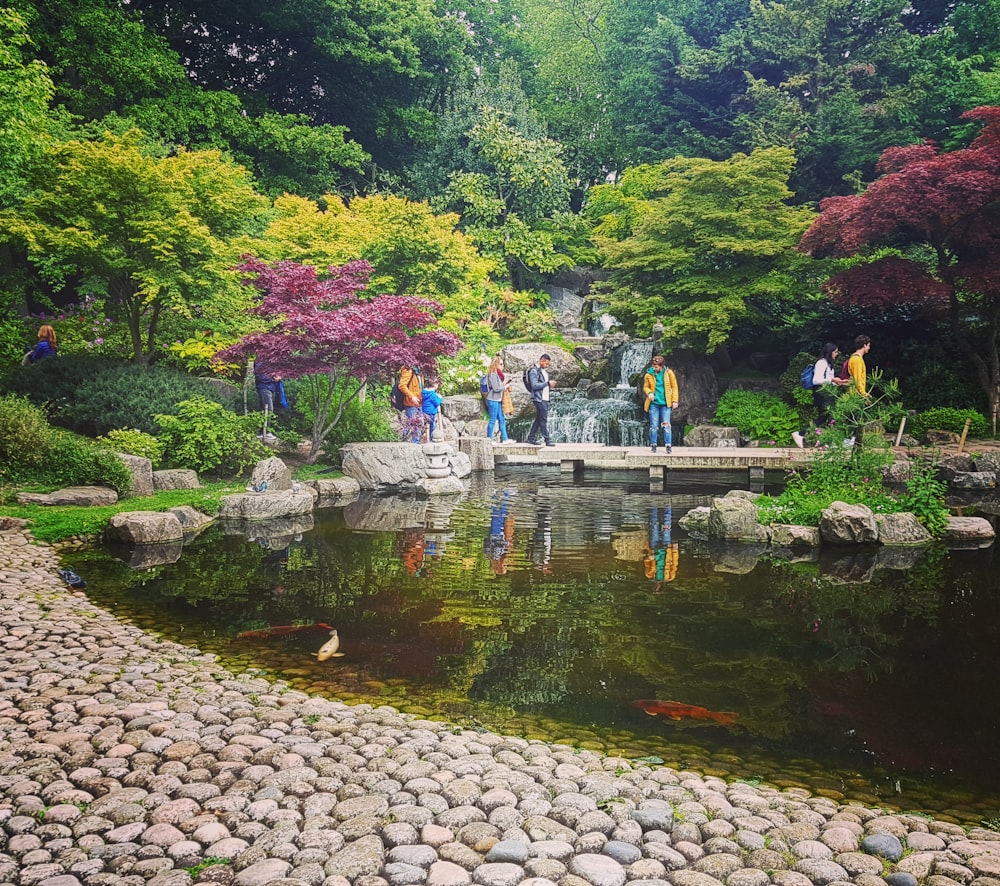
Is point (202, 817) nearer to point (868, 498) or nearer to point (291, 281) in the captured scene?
point (868, 498)

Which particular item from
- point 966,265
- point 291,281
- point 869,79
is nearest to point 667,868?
point 291,281

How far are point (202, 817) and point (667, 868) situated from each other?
73.3 inches

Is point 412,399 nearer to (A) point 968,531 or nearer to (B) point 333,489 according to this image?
(B) point 333,489

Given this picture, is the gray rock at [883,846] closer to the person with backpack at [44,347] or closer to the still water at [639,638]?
the still water at [639,638]

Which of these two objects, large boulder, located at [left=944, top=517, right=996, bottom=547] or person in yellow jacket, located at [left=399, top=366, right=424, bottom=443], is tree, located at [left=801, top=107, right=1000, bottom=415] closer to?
large boulder, located at [left=944, top=517, right=996, bottom=547]

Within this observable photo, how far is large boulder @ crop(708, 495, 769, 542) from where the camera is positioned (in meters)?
9.23

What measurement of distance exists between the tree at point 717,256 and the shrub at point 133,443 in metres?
12.2

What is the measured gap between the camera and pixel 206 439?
38.6 ft

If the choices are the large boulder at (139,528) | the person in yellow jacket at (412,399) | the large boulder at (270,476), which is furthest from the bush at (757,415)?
the large boulder at (139,528)

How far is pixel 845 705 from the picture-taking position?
460 centimetres

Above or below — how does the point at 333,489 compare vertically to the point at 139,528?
above

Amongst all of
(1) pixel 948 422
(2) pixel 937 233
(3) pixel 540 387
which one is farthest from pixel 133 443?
(1) pixel 948 422

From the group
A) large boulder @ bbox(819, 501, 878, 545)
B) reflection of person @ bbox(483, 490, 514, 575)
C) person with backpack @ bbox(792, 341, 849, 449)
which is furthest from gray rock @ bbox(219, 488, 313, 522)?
person with backpack @ bbox(792, 341, 849, 449)

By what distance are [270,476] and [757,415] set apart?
39.4 ft
